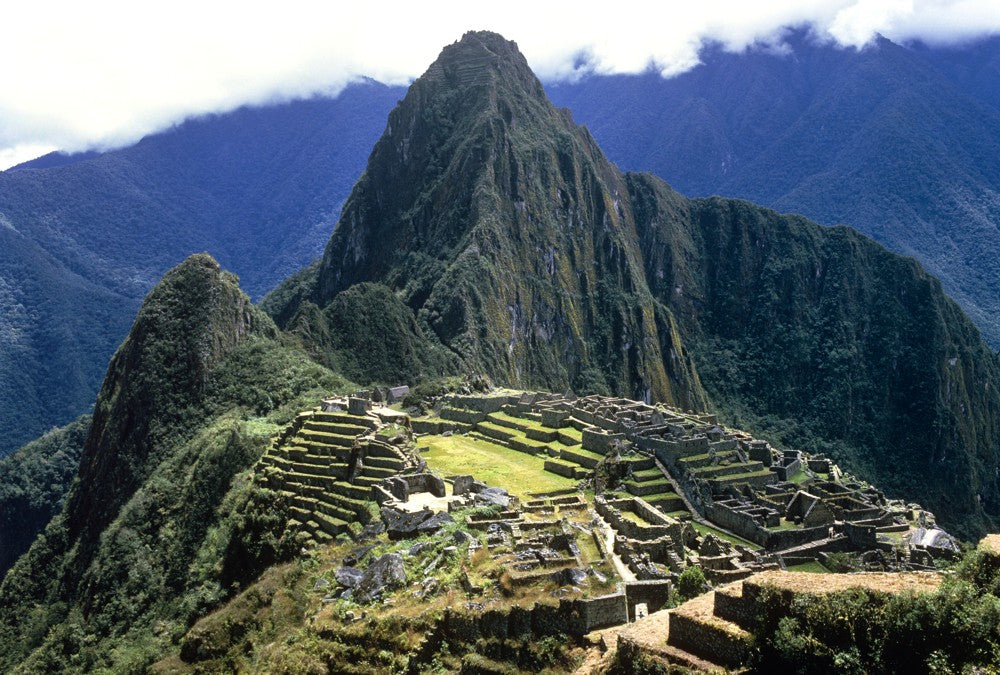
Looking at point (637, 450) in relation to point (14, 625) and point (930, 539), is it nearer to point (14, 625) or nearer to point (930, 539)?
point (930, 539)

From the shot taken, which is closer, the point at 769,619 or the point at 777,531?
the point at 769,619

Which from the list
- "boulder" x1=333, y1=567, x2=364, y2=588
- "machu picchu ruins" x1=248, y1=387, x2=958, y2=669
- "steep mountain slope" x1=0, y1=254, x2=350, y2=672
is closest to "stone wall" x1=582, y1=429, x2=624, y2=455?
"machu picchu ruins" x1=248, y1=387, x2=958, y2=669

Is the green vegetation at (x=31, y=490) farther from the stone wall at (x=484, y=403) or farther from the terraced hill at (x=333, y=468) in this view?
the terraced hill at (x=333, y=468)

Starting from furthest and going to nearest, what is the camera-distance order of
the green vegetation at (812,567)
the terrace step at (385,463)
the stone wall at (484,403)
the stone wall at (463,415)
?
the stone wall at (484,403)
the stone wall at (463,415)
the terrace step at (385,463)
the green vegetation at (812,567)

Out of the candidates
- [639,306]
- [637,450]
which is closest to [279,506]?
[637,450]

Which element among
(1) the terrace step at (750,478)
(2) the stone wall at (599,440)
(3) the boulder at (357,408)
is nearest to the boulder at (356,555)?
(1) the terrace step at (750,478)

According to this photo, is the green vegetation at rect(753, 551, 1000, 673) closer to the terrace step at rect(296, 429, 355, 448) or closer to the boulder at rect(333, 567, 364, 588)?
the boulder at rect(333, 567, 364, 588)

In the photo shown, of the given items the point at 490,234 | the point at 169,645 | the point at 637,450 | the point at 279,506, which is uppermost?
the point at 490,234
